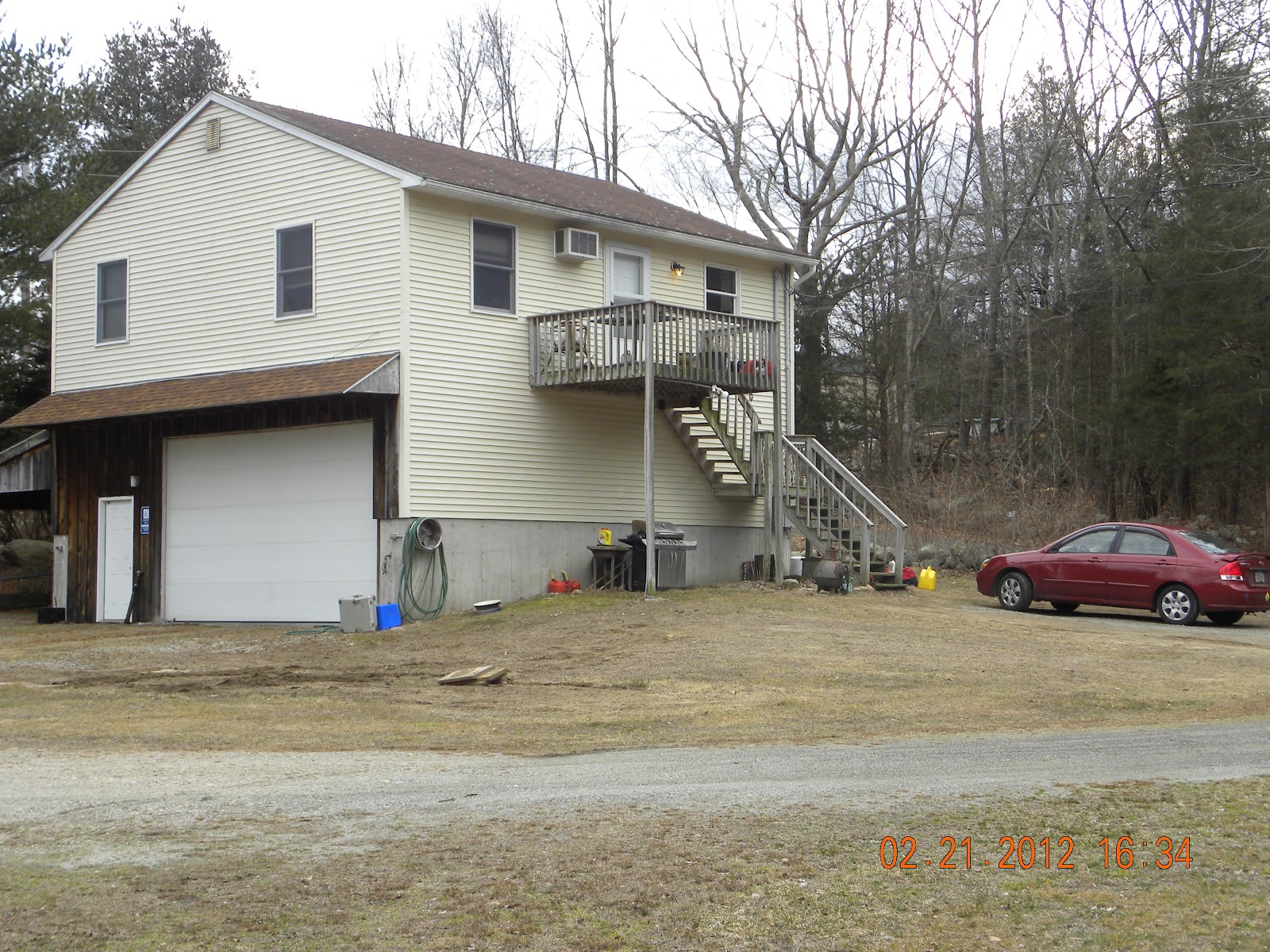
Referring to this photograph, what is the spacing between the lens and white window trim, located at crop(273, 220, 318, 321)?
22.1 meters

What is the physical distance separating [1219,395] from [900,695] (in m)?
20.7

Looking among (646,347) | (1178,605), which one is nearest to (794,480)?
(646,347)

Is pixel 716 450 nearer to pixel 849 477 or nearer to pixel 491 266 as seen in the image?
pixel 849 477

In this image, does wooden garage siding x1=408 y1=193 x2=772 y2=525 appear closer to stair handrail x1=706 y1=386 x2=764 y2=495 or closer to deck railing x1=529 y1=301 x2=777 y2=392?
deck railing x1=529 y1=301 x2=777 y2=392

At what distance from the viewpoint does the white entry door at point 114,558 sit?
24.1 metres

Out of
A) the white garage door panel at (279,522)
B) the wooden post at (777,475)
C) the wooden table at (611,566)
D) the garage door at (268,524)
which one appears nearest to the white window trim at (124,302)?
the garage door at (268,524)

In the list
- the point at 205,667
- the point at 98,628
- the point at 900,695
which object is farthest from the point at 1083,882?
the point at 98,628

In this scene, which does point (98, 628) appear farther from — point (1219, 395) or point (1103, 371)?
point (1103, 371)

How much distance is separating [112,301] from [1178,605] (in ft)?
61.6

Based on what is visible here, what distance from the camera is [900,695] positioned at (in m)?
13.4

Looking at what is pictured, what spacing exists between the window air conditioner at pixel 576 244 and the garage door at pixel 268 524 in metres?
4.57

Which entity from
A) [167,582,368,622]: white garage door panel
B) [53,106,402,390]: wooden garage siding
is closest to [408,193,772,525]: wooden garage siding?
[53,106,402,390]: wooden garage siding

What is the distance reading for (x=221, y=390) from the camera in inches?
865

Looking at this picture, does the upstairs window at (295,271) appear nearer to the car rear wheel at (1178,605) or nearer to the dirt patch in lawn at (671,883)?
the car rear wheel at (1178,605)
